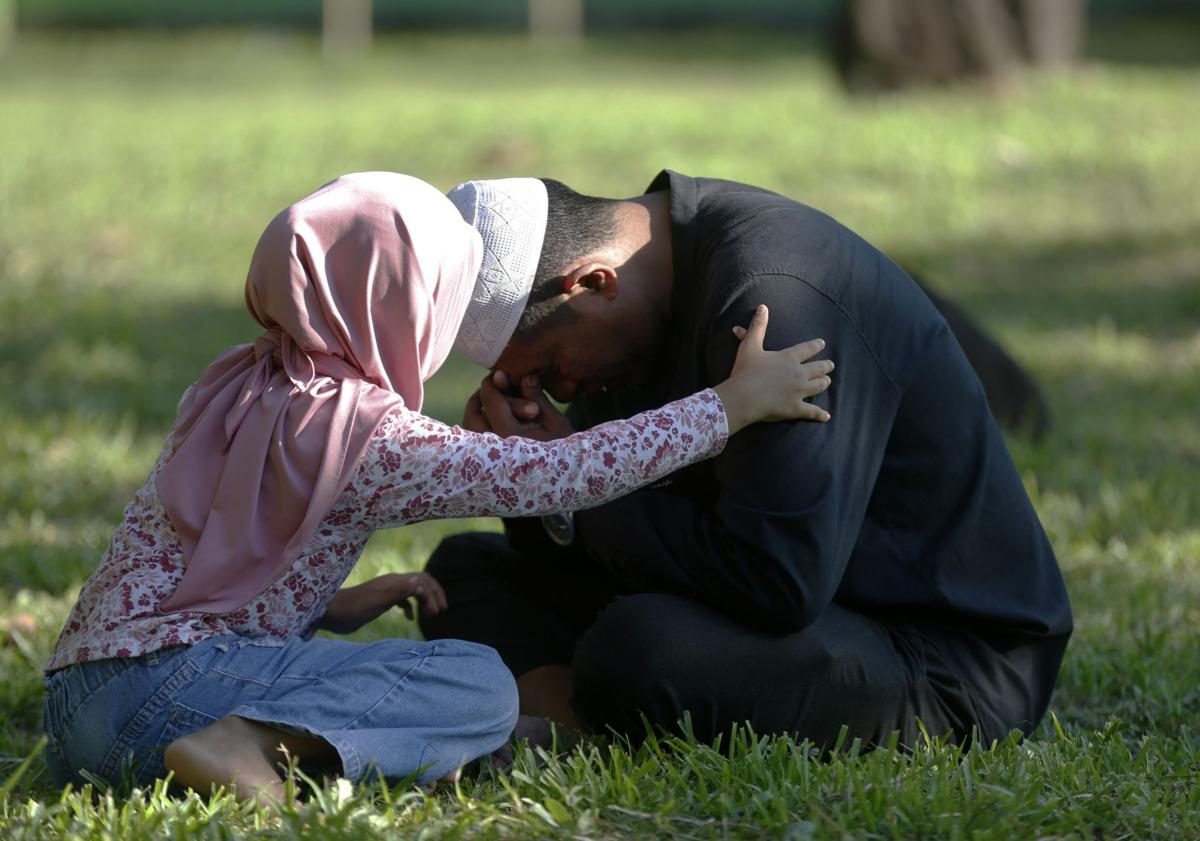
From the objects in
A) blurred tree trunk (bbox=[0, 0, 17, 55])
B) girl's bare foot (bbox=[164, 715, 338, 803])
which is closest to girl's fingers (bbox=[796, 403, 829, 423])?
girl's bare foot (bbox=[164, 715, 338, 803])

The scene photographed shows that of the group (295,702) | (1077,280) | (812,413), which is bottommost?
(1077,280)

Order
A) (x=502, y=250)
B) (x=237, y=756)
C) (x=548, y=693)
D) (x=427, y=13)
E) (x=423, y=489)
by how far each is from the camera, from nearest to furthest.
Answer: (x=237, y=756), (x=423, y=489), (x=502, y=250), (x=548, y=693), (x=427, y=13)

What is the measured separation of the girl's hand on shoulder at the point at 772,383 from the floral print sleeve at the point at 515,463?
0.03 metres

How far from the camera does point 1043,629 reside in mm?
3139

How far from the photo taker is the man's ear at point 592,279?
123 inches

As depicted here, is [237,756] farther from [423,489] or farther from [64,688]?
[423,489]

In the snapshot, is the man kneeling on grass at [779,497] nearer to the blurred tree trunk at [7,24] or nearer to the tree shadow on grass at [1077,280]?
the tree shadow on grass at [1077,280]

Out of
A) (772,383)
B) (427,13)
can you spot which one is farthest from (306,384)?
(427,13)

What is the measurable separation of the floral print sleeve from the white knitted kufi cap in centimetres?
35

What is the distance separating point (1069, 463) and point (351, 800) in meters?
3.69

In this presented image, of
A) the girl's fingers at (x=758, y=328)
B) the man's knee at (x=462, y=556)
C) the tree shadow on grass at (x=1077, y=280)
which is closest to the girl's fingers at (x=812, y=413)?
the girl's fingers at (x=758, y=328)

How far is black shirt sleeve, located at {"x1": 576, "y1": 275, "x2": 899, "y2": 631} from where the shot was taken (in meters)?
2.86

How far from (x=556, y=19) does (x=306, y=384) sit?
877 inches

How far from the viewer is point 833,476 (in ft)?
9.45
